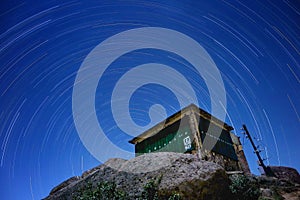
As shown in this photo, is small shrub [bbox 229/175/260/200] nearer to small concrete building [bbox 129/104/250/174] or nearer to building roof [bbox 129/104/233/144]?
small concrete building [bbox 129/104/250/174]

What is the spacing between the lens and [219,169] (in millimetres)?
11742

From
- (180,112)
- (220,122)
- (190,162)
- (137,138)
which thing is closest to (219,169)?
(190,162)

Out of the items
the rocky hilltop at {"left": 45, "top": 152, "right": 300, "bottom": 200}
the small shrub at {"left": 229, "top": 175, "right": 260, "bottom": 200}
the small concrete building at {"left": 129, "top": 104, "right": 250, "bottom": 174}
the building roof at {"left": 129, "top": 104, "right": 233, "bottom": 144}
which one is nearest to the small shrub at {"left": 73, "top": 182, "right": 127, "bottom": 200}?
the rocky hilltop at {"left": 45, "top": 152, "right": 300, "bottom": 200}

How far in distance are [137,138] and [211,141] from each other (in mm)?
11142

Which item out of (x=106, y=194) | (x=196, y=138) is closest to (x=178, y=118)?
(x=196, y=138)

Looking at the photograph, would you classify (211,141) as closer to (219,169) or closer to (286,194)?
(286,194)

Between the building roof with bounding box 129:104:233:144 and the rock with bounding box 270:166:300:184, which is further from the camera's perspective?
the rock with bounding box 270:166:300:184

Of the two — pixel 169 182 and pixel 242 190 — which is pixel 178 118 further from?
pixel 169 182

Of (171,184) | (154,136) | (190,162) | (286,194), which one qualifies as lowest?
(286,194)

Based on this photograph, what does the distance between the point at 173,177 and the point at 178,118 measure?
12.3 meters

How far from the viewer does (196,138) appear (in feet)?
64.3

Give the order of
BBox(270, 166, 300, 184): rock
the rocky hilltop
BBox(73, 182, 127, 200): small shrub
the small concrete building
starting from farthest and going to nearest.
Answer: BBox(270, 166, 300, 184): rock → the small concrete building → the rocky hilltop → BBox(73, 182, 127, 200): small shrub

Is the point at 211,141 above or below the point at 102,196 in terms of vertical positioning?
above

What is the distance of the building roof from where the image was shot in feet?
72.3
